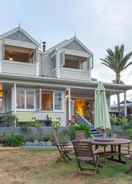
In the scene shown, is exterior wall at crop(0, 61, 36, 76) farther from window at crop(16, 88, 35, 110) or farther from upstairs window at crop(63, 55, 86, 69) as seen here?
upstairs window at crop(63, 55, 86, 69)

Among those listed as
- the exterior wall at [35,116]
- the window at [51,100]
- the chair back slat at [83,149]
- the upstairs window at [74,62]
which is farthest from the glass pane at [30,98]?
the chair back slat at [83,149]

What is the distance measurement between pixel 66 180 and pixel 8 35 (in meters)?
15.7

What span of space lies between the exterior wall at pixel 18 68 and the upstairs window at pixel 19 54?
111 centimetres

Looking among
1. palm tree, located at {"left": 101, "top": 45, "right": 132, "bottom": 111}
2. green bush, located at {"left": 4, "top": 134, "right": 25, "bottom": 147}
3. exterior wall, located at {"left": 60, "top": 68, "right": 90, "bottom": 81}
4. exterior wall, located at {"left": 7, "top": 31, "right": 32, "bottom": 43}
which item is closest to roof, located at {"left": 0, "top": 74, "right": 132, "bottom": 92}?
exterior wall, located at {"left": 60, "top": 68, "right": 90, "bottom": 81}

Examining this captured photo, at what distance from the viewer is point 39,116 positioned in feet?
70.8

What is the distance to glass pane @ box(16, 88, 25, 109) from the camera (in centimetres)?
2136

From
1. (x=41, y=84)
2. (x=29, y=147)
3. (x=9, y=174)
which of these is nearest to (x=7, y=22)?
(x=41, y=84)

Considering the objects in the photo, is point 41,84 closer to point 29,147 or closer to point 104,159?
point 29,147

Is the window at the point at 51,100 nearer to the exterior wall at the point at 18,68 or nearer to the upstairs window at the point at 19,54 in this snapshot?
the exterior wall at the point at 18,68

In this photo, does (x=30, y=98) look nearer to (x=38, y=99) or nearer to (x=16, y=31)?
(x=38, y=99)

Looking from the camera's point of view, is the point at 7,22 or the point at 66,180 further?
the point at 7,22

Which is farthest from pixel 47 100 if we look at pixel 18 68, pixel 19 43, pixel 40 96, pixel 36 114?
pixel 19 43

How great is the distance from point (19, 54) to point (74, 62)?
449cm

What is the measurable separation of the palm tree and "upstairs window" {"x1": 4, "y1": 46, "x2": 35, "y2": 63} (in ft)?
39.5
